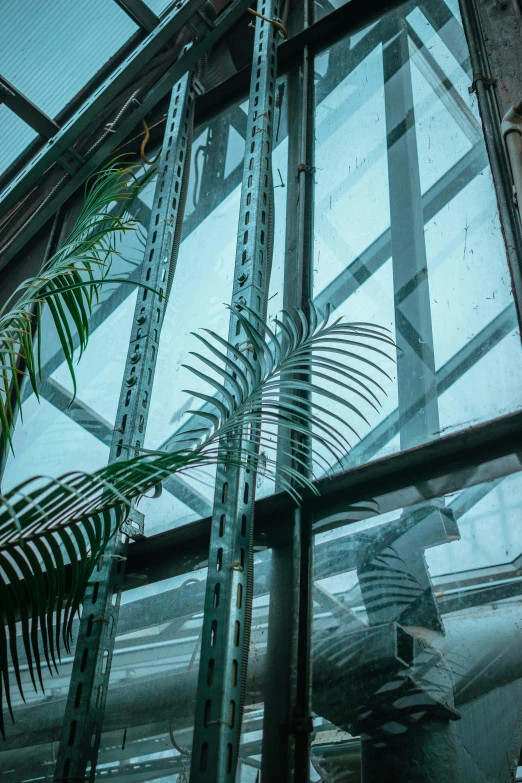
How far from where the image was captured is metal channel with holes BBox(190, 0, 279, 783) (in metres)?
1.67

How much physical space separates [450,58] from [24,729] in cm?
253

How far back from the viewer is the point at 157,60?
372 cm

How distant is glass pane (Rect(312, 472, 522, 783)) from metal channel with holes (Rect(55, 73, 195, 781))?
52 centimetres

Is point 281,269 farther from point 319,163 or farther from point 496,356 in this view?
point 496,356

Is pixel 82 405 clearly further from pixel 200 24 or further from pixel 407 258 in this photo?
pixel 200 24

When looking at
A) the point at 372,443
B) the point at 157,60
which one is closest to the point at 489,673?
the point at 372,443

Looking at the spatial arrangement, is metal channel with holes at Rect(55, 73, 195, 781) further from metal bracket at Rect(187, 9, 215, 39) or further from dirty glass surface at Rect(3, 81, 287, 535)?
metal bracket at Rect(187, 9, 215, 39)

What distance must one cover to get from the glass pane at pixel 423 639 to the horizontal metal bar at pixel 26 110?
2.47m

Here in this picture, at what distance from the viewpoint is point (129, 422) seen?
2430 mm

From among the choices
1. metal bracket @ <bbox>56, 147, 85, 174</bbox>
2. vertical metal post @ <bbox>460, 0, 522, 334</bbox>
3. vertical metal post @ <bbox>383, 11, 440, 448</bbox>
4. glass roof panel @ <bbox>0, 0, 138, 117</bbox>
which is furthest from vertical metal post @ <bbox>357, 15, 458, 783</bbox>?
metal bracket @ <bbox>56, 147, 85, 174</bbox>

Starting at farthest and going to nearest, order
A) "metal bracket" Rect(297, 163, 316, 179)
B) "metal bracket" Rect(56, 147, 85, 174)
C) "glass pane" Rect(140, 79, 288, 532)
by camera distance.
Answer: "metal bracket" Rect(56, 147, 85, 174) → "metal bracket" Rect(297, 163, 316, 179) → "glass pane" Rect(140, 79, 288, 532)

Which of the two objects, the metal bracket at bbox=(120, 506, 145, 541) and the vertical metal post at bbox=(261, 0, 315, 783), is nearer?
the vertical metal post at bbox=(261, 0, 315, 783)

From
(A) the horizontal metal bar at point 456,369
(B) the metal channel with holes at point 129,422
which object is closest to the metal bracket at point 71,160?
(B) the metal channel with holes at point 129,422

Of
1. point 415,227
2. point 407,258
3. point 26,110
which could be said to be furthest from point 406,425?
point 26,110
